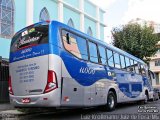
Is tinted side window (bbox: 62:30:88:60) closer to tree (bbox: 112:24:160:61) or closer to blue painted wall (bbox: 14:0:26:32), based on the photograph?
blue painted wall (bbox: 14:0:26:32)

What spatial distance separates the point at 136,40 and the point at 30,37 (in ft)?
64.1

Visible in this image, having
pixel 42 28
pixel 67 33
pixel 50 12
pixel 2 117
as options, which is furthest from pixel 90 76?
pixel 50 12

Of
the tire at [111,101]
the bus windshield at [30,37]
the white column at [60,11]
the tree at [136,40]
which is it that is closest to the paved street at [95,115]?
the tire at [111,101]

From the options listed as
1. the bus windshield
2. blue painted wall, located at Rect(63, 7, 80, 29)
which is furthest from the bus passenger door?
blue painted wall, located at Rect(63, 7, 80, 29)

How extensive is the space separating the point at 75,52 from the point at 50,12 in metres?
11.2

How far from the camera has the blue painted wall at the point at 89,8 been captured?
1045 inches

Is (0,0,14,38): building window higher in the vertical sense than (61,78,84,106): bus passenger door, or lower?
higher

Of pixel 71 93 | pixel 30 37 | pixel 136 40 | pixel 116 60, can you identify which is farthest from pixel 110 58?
pixel 136 40

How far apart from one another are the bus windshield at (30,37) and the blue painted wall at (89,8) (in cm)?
1610

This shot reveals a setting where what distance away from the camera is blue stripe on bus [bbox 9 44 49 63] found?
9.77m

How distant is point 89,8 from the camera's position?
89.1 feet

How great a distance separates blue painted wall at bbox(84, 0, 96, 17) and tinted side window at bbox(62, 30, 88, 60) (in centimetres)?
1537

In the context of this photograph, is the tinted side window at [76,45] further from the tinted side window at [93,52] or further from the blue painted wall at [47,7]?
the blue painted wall at [47,7]

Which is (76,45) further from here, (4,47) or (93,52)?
(4,47)
